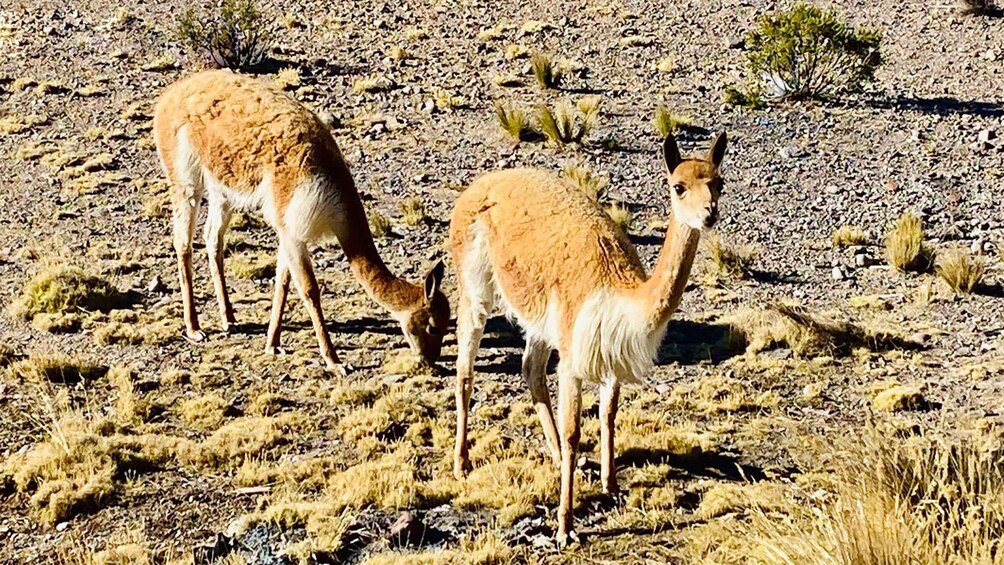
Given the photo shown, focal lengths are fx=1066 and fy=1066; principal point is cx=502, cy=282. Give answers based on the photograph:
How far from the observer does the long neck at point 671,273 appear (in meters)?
4.75

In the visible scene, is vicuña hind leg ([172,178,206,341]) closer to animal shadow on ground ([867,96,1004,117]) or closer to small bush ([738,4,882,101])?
small bush ([738,4,882,101])

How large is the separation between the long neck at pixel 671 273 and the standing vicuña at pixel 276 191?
9.11ft

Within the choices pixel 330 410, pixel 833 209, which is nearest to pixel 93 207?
pixel 330 410

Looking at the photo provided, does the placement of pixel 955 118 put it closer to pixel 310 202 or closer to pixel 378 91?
pixel 378 91

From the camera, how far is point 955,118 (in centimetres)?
1335

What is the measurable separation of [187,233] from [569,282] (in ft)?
14.2

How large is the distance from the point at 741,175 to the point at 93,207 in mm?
7291

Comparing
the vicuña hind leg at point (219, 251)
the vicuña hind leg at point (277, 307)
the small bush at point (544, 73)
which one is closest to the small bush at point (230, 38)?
the small bush at point (544, 73)

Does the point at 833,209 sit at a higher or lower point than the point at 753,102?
lower

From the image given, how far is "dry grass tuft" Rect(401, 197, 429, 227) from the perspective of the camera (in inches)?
439

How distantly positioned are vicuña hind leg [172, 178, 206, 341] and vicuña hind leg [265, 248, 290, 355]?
65 centimetres

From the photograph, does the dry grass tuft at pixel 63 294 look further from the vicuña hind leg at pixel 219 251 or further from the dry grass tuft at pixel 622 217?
the dry grass tuft at pixel 622 217

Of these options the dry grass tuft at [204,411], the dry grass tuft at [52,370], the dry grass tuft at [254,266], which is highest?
the dry grass tuft at [254,266]

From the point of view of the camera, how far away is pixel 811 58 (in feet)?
46.7
